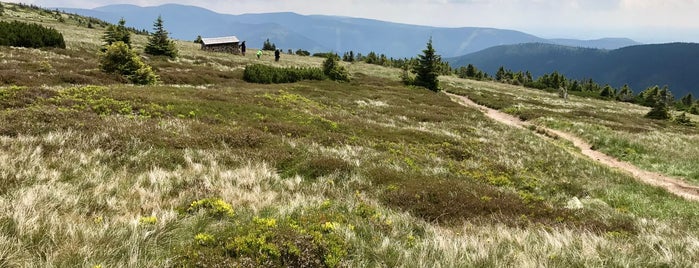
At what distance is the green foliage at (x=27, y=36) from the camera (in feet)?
113

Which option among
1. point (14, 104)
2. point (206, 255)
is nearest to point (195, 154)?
point (206, 255)

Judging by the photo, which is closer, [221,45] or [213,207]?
[213,207]

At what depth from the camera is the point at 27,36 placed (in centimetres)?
3553

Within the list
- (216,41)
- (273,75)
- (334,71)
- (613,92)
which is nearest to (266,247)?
(273,75)

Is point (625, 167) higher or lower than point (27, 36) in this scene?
lower

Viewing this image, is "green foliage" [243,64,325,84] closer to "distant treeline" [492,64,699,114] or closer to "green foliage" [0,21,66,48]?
"green foliage" [0,21,66,48]

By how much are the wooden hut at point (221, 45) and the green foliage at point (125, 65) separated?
143 feet

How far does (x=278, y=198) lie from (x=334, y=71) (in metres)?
→ 43.7

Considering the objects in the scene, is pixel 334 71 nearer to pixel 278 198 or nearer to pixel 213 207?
pixel 278 198

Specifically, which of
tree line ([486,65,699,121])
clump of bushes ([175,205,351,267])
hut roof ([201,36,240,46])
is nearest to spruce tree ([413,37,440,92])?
hut roof ([201,36,240,46])

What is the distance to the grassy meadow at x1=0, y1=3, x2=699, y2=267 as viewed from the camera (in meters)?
4.40

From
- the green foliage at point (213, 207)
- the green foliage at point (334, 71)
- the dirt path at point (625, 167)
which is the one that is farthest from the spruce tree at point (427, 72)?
the green foliage at point (213, 207)

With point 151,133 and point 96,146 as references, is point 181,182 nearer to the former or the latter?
point 96,146

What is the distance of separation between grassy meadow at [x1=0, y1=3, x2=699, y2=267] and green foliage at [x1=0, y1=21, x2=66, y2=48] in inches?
849
